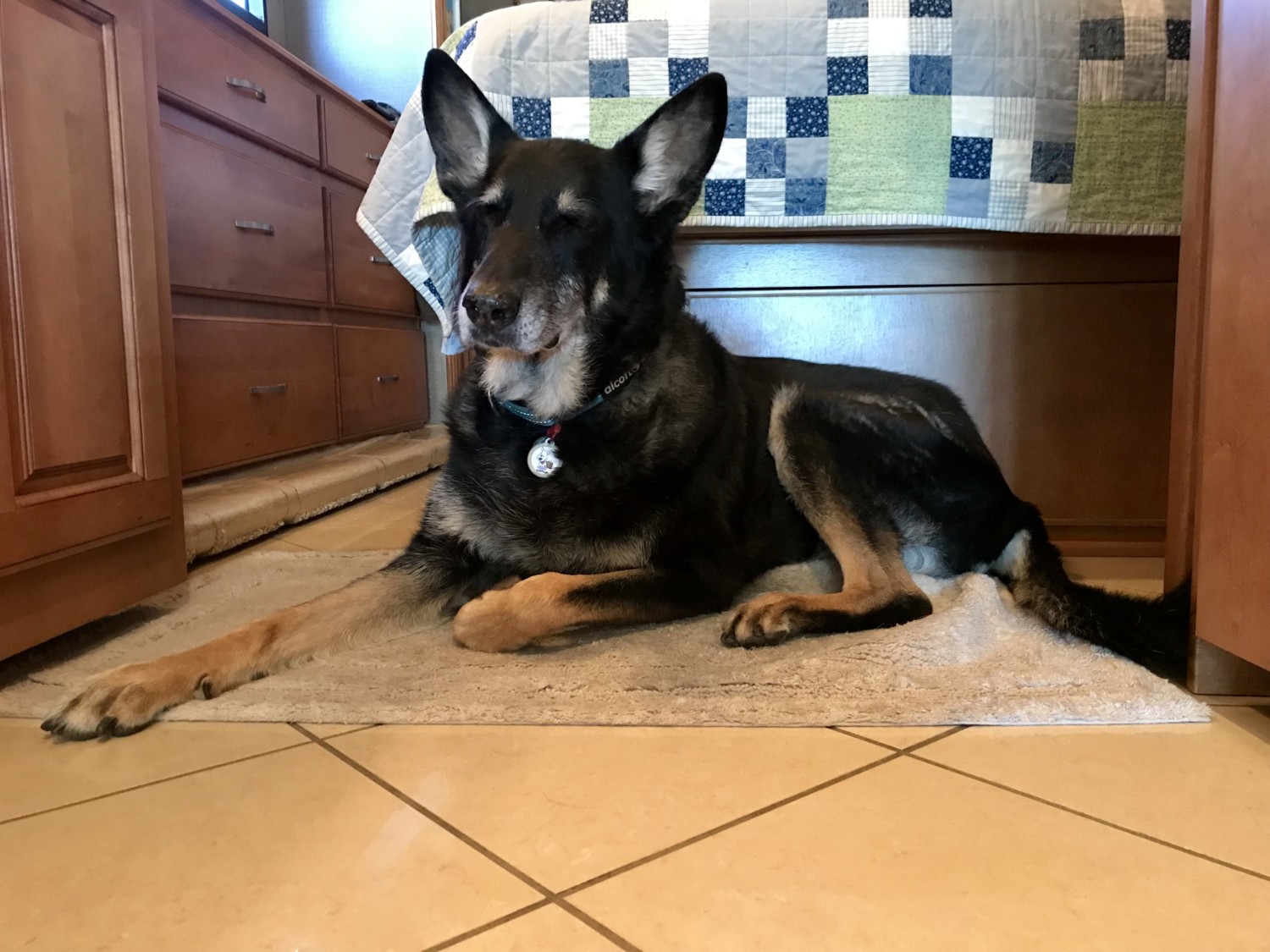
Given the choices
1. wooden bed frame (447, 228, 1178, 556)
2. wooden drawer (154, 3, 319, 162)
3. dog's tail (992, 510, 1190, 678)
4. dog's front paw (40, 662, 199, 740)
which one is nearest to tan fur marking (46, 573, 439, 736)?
dog's front paw (40, 662, 199, 740)

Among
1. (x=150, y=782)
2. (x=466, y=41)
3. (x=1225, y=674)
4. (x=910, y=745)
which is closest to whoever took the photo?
(x=150, y=782)

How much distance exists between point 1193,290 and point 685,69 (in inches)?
53.6

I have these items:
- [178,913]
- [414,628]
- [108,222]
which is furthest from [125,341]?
[178,913]

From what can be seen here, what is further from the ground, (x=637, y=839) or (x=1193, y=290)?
(x=1193, y=290)

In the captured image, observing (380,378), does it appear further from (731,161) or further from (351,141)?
(731,161)

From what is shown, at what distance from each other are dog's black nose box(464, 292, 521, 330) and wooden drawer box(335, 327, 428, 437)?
8.15ft

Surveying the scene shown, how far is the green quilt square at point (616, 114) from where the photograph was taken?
7.25ft

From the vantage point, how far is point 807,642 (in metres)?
1.53

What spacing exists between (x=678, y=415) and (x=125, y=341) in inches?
43.1

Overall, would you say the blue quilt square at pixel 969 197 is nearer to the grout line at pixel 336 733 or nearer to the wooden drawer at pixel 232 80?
the grout line at pixel 336 733

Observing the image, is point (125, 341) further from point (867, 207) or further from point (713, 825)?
point (867, 207)

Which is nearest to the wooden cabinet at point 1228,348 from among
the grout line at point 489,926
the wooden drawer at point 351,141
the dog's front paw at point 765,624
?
the dog's front paw at point 765,624

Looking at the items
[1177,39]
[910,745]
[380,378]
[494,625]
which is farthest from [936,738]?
[380,378]

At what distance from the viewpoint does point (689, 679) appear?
1377 mm
